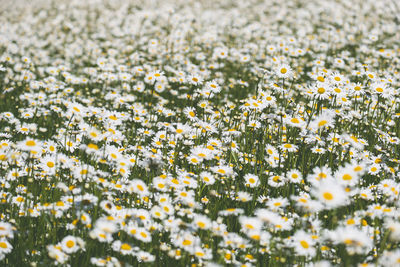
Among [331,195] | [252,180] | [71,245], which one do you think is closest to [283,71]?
[252,180]

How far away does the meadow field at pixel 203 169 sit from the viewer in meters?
2.51

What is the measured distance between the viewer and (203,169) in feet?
11.9

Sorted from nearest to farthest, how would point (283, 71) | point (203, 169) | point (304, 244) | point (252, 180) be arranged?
1. point (304, 244)
2. point (252, 180)
3. point (203, 169)
4. point (283, 71)

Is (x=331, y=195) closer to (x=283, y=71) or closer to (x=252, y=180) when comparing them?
(x=252, y=180)

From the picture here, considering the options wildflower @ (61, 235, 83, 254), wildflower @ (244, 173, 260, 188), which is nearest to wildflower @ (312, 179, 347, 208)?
wildflower @ (244, 173, 260, 188)

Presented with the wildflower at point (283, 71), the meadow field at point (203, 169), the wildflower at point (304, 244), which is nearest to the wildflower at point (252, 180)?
the meadow field at point (203, 169)

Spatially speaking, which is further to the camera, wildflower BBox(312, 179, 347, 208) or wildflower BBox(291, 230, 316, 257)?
wildflower BBox(291, 230, 316, 257)

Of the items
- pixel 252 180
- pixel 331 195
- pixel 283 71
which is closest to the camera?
pixel 331 195

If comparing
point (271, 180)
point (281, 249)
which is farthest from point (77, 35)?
point (281, 249)

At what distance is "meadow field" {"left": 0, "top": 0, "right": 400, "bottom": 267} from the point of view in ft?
8.25

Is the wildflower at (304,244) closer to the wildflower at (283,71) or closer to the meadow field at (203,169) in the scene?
the meadow field at (203,169)

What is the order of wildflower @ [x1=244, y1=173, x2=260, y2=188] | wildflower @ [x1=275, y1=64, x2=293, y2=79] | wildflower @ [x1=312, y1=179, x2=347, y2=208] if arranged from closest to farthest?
wildflower @ [x1=312, y1=179, x2=347, y2=208]
wildflower @ [x1=244, y1=173, x2=260, y2=188]
wildflower @ [x1=275, y1=64, x2=293, y2=79]

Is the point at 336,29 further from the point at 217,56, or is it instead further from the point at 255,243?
the point at 255,243

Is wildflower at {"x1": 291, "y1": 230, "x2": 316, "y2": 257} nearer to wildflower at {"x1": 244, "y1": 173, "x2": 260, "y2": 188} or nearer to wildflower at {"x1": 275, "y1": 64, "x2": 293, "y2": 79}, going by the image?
wildflower at {"x1": 244, "y1": 173, "x2": 260, "y2": 188}
